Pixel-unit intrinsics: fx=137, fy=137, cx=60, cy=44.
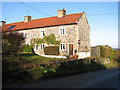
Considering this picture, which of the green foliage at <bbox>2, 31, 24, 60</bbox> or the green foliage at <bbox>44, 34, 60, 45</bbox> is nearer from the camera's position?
the green foliage at <bbox>2, 31, 24, 60</bbox>

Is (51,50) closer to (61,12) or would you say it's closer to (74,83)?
(61,12)

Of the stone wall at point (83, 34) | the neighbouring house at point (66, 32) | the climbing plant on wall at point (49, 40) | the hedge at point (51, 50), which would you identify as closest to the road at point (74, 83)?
the neighbouring house at point (66, 32)

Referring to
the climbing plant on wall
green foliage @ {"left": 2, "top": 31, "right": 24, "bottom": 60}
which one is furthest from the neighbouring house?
green foliage @ {"left": 2, "top": 31, "right": 24, "bottom": 60}

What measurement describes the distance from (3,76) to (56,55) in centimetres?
1685

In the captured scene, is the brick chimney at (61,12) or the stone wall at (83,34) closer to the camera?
the stone wall at (83,34)

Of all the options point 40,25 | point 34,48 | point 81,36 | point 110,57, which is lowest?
point 110,57

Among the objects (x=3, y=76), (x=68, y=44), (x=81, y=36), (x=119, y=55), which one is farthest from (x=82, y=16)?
(x=3, y=76)

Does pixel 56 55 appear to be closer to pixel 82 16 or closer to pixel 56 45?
pixel 56 45

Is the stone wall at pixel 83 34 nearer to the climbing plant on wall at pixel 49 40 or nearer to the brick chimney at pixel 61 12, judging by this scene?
the brick chimney at pixel 61 12

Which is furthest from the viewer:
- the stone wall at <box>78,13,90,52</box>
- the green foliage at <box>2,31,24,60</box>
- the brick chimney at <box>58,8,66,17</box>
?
the brick chimney at <box>58,8,66,17</box>

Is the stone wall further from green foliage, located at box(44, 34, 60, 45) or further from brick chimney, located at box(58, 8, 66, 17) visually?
green foliage, located at box(44, 34, 60, 45)

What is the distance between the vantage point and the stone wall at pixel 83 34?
26950 millimetres

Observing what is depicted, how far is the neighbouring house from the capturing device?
26000 mm

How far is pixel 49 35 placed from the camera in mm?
28094
